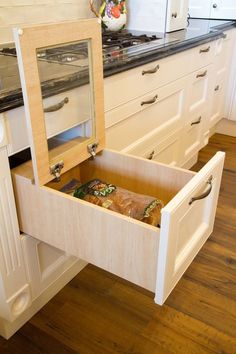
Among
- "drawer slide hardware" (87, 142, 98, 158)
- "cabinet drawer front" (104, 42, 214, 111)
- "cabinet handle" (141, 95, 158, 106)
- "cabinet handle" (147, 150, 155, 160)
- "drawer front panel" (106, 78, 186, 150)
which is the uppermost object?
"cabinet drawer front" (104, 42, 214, 111)

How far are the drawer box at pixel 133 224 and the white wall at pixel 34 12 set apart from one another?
0.71 metres

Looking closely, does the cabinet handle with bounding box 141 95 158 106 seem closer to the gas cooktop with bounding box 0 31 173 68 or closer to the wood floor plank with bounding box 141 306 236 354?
the gas cooktop with bounding box 0 31 173 68

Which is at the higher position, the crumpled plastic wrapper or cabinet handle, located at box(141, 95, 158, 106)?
cabinet handle, located at box(141, 95, 158, 106)

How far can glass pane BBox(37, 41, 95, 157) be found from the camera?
2.97 feet

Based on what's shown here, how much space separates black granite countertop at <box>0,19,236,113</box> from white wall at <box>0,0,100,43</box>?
256 millimetres

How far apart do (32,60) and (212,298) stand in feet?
3.38

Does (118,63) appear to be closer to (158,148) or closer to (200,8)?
(158,148)

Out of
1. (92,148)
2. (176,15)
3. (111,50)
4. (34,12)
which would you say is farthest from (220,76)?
(92,148)

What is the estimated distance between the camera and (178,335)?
3.80 feet

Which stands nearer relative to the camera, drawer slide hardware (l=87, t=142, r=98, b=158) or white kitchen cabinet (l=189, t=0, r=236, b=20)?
drawer slide hardware (l=87, t=142, r=98, b=158)

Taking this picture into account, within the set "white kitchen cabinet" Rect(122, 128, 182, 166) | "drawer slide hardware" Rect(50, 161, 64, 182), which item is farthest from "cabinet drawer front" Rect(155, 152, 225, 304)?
"white kitchen cabinet" Rect(122, 128, 182, 166)

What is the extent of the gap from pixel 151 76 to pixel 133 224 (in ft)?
2.83

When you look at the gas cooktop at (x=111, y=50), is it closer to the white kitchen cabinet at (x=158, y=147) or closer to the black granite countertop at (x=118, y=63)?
the black granite countertop at (x=118, y=63)

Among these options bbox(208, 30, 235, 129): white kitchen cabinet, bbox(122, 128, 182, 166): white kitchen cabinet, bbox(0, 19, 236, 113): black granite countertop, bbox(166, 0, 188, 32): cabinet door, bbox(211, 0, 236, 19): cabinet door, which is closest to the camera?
bbox(0, 19, 236, 113): black granite countertop
